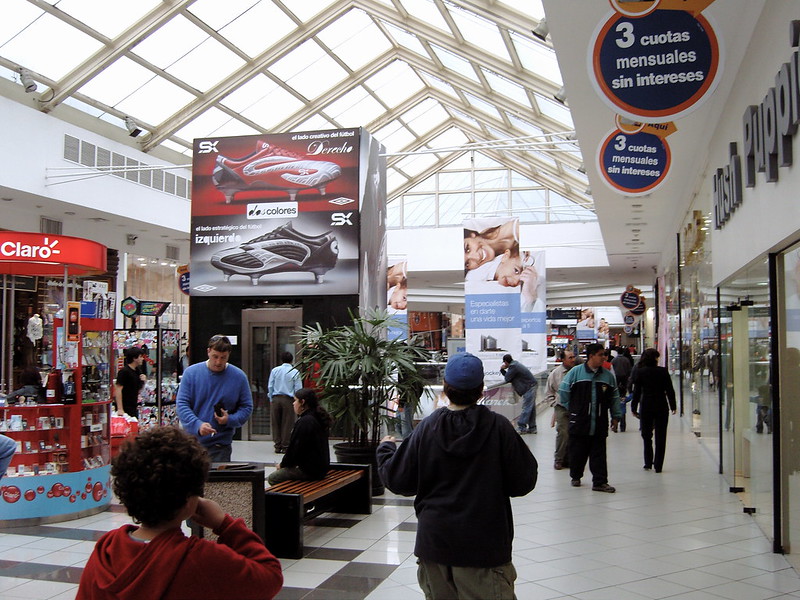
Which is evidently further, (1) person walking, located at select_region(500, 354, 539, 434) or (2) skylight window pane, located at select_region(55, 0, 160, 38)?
(2) skylight window pane, located at select_region(55, 0, 160, 38)

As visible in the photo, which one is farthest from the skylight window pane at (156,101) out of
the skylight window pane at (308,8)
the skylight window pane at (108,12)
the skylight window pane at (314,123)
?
the skylight window pane at (314,123)

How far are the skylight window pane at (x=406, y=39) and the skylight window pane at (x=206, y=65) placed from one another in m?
3.70

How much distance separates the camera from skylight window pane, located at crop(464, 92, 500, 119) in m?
20.4

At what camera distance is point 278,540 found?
5.38m

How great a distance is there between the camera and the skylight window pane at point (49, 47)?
43.2 feet

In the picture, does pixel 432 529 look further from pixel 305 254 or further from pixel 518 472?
pixel 305 254

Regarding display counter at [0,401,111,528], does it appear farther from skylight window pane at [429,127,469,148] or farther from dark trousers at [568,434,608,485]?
skylight window pane at [429,127,469,148]

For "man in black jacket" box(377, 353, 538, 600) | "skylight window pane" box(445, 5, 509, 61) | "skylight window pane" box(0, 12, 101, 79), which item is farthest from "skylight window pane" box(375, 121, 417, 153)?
"man in black jacket" box(377, 353, 538, 600)

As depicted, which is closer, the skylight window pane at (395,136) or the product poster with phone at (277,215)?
the product poster with phone at (277,215)

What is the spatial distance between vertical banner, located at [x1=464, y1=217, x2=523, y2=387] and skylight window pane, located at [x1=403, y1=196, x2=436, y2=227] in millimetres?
12832

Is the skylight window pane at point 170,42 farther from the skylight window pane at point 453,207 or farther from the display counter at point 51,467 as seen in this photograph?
the skylight window pane at point 453,207

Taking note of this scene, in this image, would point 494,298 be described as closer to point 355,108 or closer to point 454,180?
point 355,108

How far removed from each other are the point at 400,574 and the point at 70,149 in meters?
12.9

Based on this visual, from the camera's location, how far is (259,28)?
52.2ft
